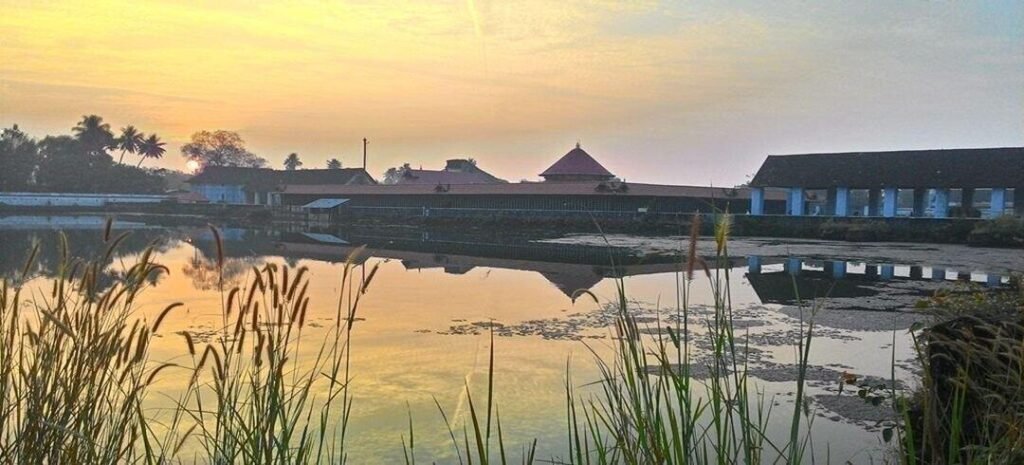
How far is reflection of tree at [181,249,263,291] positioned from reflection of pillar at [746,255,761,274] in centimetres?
1158

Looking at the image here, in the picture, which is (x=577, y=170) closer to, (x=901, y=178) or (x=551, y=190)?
(x=551, y=190)

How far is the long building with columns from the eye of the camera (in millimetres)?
29938

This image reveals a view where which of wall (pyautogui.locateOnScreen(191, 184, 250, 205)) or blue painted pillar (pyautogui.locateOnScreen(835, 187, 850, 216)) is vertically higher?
wall (pyautogui.locateOnScreen(191, 184, 250, 205))

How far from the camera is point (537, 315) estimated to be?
36.8ft

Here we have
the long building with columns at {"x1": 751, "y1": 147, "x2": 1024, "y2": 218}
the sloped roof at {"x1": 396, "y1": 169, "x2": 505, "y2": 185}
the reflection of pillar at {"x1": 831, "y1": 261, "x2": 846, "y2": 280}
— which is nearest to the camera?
the reflection of pillar at {"x1": 831, "y1": 261, "x2": 846, "y2": 280}

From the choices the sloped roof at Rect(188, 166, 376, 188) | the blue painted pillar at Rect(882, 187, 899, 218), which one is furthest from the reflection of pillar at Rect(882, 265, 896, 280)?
the sloped roof at Rect(188, 166, 376, 188)

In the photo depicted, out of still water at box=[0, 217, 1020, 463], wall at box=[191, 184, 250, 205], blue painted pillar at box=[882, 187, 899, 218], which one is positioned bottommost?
still water at box=[0, 217, 1020, 463]

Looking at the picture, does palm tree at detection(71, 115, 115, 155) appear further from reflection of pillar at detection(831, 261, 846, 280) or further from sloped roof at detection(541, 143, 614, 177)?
reflection of pillar at detection(831, 261, 846, 280)

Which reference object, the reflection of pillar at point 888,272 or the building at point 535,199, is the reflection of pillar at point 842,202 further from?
the reflection of pillar at point 888,272

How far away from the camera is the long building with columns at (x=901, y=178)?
29.9 meters

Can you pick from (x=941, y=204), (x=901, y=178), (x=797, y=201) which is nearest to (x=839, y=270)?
(x=901, y=178)

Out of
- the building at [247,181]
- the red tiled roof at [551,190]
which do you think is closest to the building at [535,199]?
the red tiled roof at [551,190]

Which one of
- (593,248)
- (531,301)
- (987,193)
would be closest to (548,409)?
(531,301)

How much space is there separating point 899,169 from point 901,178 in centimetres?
70
